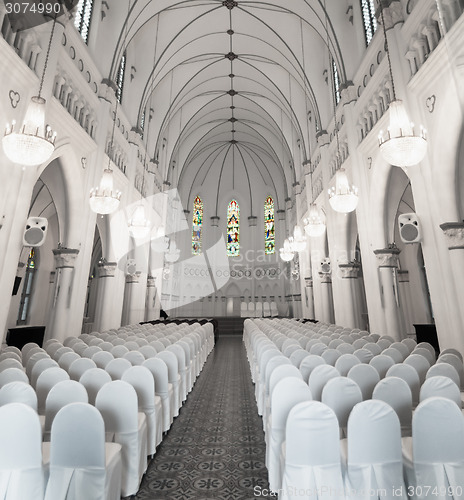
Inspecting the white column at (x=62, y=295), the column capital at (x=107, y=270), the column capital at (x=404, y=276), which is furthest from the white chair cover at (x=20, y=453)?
the column capital at (x=404, y=276)

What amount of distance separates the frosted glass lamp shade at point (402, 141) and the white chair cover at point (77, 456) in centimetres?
560

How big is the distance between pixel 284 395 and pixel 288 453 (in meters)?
0.57

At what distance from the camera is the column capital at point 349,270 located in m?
11.8

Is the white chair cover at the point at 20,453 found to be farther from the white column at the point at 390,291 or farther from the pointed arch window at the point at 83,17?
the pointed arch window at the point at 83,17

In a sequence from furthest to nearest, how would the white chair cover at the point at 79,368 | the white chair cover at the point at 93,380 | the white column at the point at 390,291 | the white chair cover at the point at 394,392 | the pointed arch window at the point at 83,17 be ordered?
the pointed arch window at the point at 83,17
the white column at the point at 390,291
the white chair cover at the point at 79,368
the white chair cover at the point at 93,380
the white chair cover at the point at 394,392

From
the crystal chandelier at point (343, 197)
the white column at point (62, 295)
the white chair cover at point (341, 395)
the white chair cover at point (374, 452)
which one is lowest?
the white chair cover at point (374, 452)

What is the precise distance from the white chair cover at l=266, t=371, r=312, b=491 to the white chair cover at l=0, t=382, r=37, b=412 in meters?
2.12

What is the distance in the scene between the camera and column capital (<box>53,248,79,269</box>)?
8820 millimetres

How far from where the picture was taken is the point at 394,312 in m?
8.56

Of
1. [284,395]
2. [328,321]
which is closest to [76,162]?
[284,395]

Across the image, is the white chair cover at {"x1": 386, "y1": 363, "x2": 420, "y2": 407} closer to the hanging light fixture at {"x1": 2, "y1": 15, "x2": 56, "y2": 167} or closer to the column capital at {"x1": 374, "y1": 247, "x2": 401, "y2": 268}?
the hanging light fixture at {"x1": 2, "y1": 15, "x2": 56, "y2": 167}

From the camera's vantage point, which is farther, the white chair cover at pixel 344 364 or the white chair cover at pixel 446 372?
the white chair cover at pixel 344 364

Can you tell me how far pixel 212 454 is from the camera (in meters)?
3.48

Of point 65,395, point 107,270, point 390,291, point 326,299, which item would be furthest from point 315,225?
point 65,395
